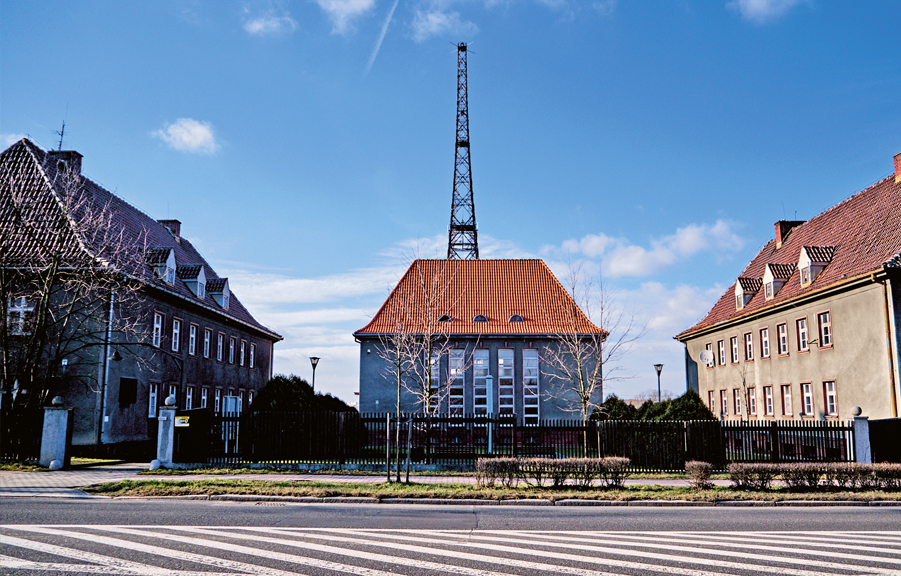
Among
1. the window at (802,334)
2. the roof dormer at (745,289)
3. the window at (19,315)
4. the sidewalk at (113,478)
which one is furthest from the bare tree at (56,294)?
the roof dormer at (745,289)

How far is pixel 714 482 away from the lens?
1800 cm

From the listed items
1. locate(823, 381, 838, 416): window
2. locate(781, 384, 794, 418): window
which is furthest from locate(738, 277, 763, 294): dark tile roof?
locate(823, 381, 838, 416): window

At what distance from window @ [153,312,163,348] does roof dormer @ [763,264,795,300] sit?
27786 millimetres

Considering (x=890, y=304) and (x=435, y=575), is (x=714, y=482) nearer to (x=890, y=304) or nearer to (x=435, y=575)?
(x=890, y=304)

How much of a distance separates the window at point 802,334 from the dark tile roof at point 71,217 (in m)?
27.2

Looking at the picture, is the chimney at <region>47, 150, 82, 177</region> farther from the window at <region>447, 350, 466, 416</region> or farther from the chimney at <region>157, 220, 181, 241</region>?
the window at <region>447, 350, 466, 416</region>

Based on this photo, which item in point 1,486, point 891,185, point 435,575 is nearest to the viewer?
point 435,575

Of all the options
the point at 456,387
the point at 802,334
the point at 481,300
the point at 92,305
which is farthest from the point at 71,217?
the point at 802,334

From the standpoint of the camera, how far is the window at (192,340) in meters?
32.1

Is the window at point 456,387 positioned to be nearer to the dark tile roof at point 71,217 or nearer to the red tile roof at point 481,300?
the red tile roof at point 481,300

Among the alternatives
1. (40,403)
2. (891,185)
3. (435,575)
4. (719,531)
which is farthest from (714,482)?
(40,403)

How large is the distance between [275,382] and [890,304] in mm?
21382

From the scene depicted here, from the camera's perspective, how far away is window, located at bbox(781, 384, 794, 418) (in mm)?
29380

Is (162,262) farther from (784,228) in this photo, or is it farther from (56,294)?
(784,228)
